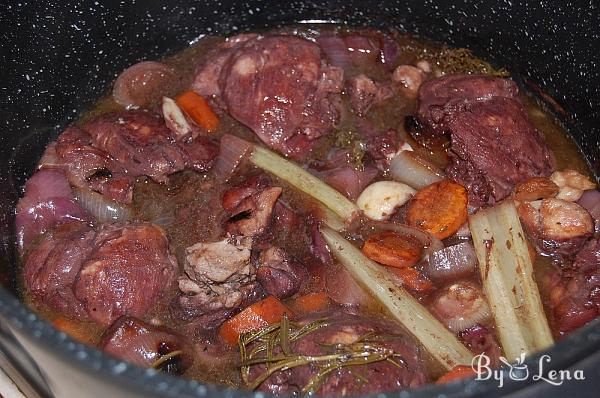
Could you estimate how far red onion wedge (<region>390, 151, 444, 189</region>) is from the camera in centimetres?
351

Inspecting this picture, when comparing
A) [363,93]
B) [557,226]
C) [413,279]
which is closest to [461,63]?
[363,93]

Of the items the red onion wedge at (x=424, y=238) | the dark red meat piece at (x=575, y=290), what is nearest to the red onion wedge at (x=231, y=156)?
the red onion wedge at (x=424, y=238)

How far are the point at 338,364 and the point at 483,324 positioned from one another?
30.9 inches

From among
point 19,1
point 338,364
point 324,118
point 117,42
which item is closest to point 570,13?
point 324,118

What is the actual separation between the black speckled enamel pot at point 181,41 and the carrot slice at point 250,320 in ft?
2.58

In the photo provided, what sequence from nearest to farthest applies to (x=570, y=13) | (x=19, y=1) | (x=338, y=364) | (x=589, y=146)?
1. (x=338, y=364)
2. (x=19, y=1)
3. (x=570, y=13)
4. (x=589, y=146)

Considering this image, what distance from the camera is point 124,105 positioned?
388 centimetres

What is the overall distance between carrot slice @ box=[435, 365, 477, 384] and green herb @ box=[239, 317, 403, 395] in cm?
23

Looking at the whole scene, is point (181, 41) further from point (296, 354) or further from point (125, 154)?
point (296, 354)

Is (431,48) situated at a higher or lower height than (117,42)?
lower

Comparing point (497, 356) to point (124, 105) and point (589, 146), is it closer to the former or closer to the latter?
point (589, 146)

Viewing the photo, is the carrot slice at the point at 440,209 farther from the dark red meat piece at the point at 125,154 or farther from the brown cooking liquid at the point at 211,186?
the dark red meat piece at the point at 125,154

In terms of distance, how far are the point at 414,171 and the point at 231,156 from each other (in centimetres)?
91

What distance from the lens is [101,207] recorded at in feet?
11.2
